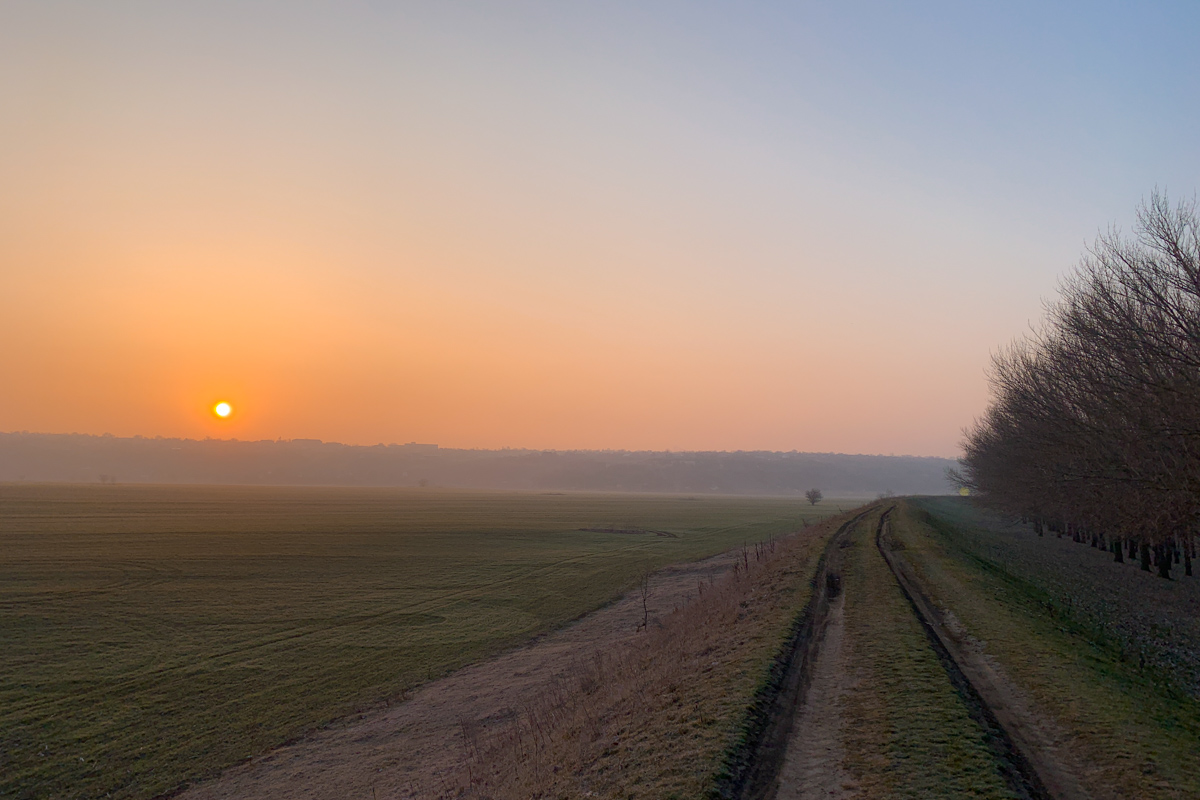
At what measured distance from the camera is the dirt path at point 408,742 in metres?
17.0

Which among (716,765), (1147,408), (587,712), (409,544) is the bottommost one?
(409,544)

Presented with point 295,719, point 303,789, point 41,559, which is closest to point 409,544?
point 41,559

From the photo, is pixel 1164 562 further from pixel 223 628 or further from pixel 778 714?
pixel 223 628

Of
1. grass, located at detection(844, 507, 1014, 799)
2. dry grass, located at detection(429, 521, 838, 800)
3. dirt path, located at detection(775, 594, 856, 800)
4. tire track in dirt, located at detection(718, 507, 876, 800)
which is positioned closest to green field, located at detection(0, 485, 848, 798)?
dry grass, located at detection(429, 521, 838, 800)

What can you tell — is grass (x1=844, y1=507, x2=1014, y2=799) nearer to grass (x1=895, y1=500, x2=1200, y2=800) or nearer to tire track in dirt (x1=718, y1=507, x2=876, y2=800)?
tire track in dirt (x1=718, y1=507, x2=876, y2=800)

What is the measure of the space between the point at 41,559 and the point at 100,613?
24998mm

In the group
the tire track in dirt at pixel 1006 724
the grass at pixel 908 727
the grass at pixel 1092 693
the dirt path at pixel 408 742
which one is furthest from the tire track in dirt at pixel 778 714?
the dirt path at pixel 408 742

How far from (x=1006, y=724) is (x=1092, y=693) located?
303 cm

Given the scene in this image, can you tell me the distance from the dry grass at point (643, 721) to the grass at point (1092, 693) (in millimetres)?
5544

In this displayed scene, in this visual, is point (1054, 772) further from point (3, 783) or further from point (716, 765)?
point (3, 783)

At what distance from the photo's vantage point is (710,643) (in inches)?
808

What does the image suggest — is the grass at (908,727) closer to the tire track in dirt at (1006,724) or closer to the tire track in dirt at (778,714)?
the tire track in dirt at (1006,724)

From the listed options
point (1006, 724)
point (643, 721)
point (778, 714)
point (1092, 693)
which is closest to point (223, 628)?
point (643, 721)

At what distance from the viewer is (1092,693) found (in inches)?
511
